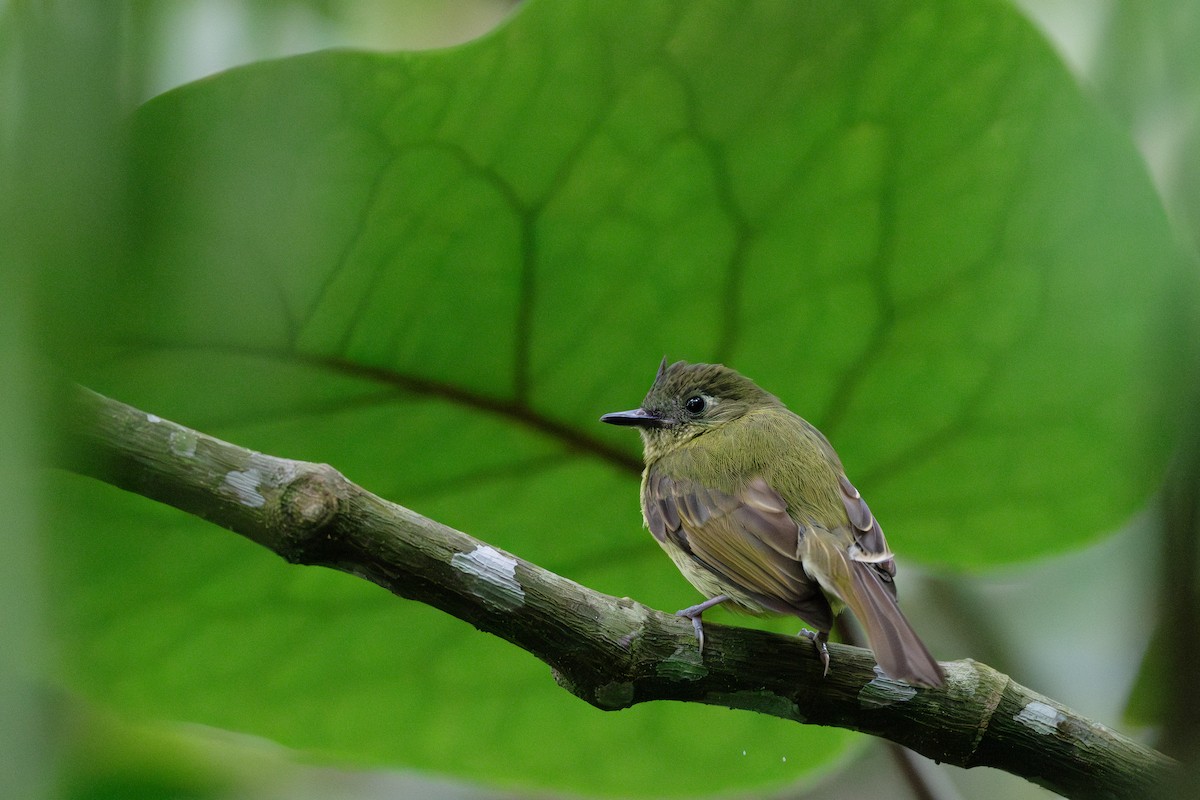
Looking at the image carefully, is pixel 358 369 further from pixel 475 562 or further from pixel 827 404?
pixel 827 404

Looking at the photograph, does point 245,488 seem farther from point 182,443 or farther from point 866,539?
point 866,539

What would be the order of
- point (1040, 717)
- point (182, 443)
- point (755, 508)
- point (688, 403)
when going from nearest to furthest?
point (182, 443)
point (1040, 717)
point (755, 508)
point (688, 403)

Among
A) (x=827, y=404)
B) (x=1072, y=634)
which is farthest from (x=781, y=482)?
(x=1072, y=634)

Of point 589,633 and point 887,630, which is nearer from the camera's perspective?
point 589,633

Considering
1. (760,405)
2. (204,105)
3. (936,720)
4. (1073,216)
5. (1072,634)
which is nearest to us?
(204,105)

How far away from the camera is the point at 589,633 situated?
98 cm

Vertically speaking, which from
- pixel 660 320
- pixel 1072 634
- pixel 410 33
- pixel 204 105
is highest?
pixel 410 33

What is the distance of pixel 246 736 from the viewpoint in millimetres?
1432

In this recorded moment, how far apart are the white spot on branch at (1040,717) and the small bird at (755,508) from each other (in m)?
0.14

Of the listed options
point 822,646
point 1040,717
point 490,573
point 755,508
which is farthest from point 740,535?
point 490,573

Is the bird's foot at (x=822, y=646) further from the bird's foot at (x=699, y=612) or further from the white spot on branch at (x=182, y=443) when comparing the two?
the white spot on branch at (x=182, y=443)

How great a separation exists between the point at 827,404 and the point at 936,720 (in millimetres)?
565

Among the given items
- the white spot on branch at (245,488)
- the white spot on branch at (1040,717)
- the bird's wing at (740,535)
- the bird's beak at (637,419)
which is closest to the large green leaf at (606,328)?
the bird's beak at (637,419)

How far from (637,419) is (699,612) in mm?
314
